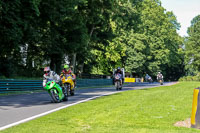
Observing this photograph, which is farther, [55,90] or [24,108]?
[55,90]

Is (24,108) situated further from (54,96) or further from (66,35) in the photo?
(66,35)

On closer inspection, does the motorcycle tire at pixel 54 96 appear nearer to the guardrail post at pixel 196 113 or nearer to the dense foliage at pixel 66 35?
the guardrail post at pixel 196 113

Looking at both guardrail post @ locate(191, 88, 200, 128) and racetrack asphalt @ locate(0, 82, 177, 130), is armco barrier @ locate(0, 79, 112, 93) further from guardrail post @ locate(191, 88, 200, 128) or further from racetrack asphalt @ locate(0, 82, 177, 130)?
guardrail post @ locate(191, 88, 200, 128)

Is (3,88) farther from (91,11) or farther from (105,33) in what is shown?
(105,33)

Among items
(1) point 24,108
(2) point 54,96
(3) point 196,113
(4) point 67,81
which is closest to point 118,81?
(4) point 67,81

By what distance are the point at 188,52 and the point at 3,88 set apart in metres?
69.9

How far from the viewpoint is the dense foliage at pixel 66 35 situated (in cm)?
2383

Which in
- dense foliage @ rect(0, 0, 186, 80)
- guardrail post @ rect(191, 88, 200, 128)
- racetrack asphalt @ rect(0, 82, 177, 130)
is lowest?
racetrack asphalt @ rect(0, 82, 177, 130)

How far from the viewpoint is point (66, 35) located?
34.9 metres

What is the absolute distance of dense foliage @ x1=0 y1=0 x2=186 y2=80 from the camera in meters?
23.8

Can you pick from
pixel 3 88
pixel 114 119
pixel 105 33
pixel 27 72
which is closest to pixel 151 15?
pixel 105 33

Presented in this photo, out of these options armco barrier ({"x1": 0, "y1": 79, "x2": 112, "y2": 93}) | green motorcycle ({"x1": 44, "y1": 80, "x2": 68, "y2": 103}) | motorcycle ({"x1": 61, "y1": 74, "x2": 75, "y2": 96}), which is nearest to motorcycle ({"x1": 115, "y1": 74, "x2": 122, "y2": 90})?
armco barrier ({"x1": 0, "y1": 79, "x2": 112, "y2": 93})

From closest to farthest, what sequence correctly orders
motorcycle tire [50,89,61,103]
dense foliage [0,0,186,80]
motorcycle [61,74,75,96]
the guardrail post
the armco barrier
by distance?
the guardrail post, motorcycle tire [50,89,61,103], motorcycle [61,74,75,96], the armco barrier, dense foliage [0,0,186,80]

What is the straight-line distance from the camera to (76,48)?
34594 millimetres
